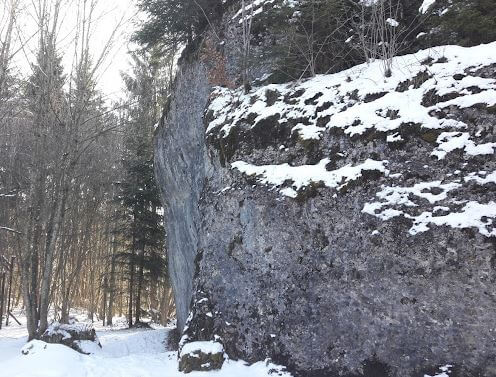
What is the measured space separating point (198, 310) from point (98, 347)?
4.29 metres

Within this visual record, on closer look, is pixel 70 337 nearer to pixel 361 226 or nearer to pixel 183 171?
pixel 183 171

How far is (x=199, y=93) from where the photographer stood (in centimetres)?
1077

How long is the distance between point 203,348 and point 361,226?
312cm

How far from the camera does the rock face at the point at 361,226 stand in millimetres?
4688

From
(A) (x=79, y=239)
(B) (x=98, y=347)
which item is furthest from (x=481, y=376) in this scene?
(A) (x=79, y=239)

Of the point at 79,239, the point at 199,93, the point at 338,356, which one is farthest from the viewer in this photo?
the point at 79,239

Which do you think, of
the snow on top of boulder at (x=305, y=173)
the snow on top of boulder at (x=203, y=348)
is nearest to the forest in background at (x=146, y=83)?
the snow on top of boulder at (x=305, y=173)

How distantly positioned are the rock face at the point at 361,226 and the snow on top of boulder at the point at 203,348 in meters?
0.13

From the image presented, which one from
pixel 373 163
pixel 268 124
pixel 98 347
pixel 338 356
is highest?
pixel 268 124

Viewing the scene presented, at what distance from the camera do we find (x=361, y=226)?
5.50m

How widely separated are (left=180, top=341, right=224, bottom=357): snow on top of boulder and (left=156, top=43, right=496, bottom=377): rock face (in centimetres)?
13

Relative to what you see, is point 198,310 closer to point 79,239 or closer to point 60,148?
point 60,148

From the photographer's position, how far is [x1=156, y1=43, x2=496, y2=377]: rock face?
4.69 meters

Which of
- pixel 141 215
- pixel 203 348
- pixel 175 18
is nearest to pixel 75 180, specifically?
Answer: pixel 141 215
